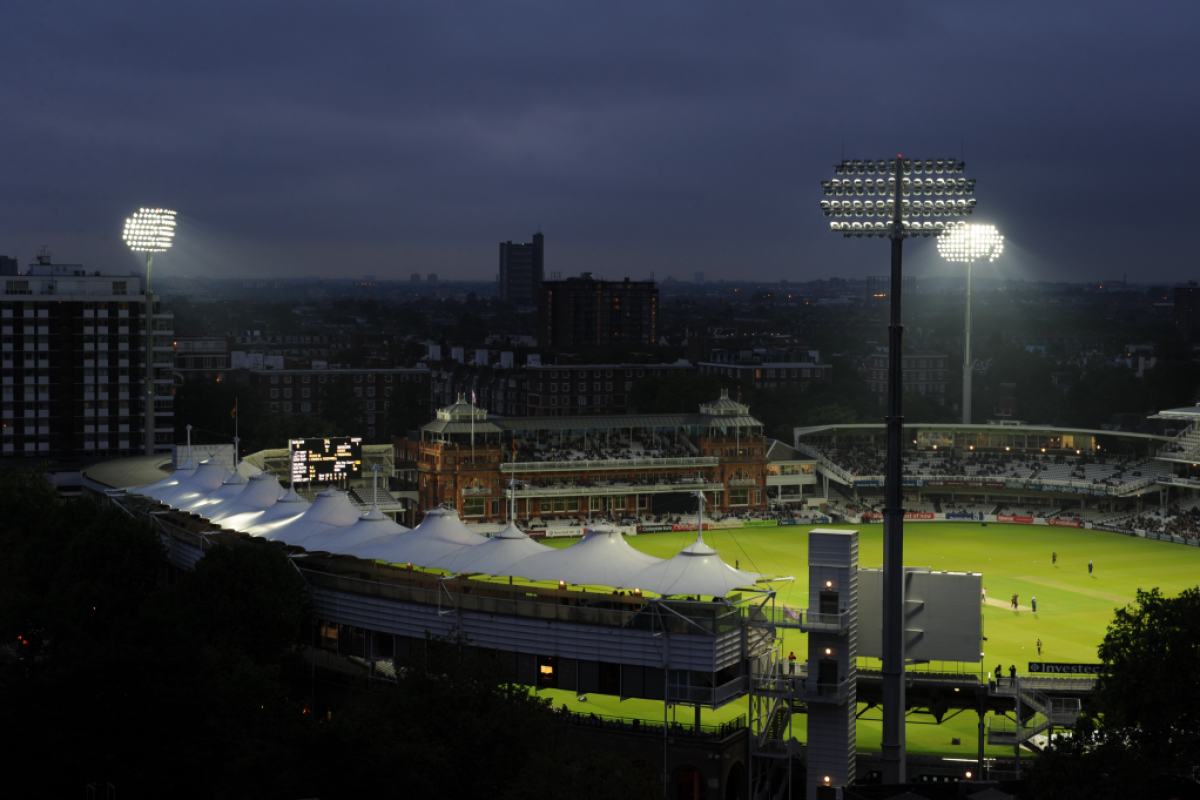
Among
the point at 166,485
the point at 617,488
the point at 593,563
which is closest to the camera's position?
the point at 593,563

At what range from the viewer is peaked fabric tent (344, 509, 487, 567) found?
4641 centimetres

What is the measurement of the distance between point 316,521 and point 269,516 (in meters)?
4.09

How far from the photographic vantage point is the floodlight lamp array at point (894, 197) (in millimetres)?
33000

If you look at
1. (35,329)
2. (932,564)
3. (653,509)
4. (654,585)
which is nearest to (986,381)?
(653,509)

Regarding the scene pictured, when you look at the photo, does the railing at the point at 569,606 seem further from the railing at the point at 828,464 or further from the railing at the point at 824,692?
the railing at the point at 828,464

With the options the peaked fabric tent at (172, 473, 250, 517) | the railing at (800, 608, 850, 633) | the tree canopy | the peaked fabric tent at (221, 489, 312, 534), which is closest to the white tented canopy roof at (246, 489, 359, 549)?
the peaked fabric tent at (221, 489, 312, 534)

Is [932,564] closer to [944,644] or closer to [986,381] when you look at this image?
[944,644]

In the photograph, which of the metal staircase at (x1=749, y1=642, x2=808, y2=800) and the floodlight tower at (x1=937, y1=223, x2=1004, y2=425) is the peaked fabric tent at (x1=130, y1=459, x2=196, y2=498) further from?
the floodlight tower at (x1=937, y1=223, x2=1004, y2=425)

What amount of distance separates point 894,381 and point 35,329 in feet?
263

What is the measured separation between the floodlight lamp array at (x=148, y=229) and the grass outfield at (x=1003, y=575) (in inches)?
1330

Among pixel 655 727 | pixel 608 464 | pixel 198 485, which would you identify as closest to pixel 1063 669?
pixel 655 727

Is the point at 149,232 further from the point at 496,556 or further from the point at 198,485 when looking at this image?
the point at 496,556

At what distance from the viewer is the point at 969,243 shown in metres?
93.8

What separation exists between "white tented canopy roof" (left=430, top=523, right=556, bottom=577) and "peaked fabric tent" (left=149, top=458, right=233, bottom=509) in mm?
22938
